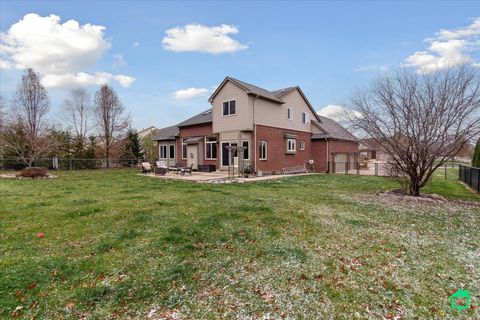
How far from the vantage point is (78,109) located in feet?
101

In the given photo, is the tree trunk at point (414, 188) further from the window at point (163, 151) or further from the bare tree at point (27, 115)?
the bare tree at point (27, 115)

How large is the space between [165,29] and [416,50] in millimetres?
13022

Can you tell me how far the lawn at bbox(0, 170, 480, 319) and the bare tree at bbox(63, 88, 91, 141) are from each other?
1071 inches

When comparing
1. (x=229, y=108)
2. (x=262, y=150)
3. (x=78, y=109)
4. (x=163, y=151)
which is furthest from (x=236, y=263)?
(x=78, y=109)

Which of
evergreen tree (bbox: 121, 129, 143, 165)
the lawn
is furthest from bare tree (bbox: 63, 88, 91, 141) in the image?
the lawn

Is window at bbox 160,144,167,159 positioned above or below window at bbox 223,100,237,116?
below

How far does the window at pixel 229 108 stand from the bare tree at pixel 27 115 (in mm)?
15460

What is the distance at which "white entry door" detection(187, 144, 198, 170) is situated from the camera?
2145 cm

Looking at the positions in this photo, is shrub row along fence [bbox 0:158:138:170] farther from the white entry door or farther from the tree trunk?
the tree trunk

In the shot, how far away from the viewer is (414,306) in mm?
2947

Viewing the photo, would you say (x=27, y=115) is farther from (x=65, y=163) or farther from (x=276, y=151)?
(x=276, y=151)

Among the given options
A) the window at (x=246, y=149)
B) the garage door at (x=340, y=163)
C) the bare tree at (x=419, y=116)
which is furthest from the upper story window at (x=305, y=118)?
the bare tree at (x=419, y=116)

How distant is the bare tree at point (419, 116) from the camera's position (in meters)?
8.38

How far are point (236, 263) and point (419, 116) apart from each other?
330 inches
